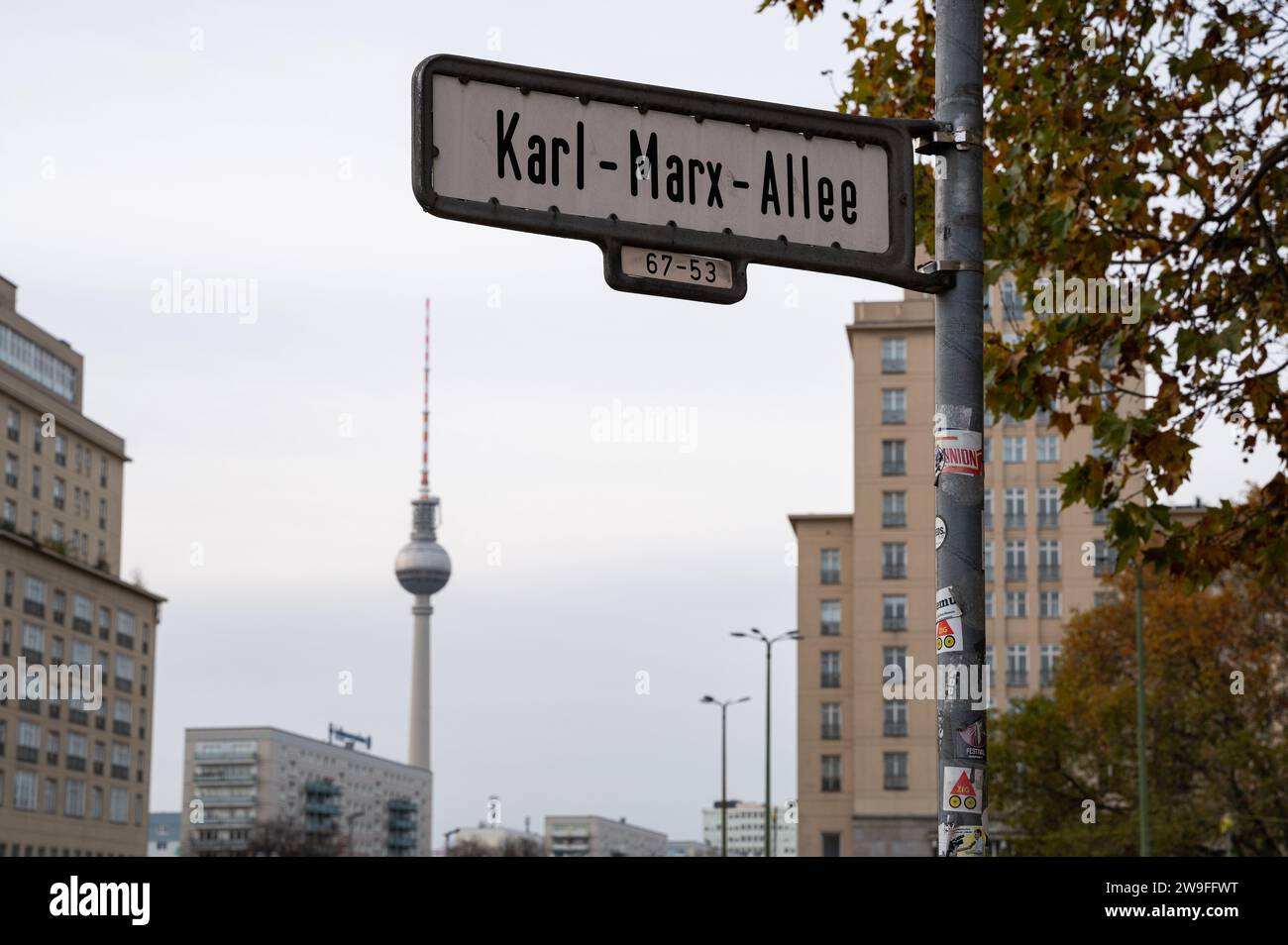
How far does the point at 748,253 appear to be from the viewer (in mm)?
5035

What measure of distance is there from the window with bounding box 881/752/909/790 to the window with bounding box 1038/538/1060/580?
13.7 meters

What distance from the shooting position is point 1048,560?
335ft

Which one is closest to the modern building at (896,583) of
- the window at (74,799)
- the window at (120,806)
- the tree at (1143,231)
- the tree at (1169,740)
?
the tree at (1169,740)

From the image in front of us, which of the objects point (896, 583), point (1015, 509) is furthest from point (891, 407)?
point (896, 583)

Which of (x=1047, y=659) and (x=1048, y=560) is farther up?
(x=1048, y=560)

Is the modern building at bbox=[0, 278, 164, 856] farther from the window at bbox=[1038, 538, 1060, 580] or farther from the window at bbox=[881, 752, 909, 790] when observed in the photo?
the window at bbox=[1038, 538, 1060, 580]

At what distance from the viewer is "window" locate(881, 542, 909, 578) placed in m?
99.2

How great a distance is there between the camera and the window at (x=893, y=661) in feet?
307

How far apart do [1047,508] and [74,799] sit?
58.3 meters

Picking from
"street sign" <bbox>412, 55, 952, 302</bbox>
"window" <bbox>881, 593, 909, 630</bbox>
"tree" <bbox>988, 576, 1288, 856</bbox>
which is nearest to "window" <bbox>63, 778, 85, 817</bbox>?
"window" <bbox>881, 593, 909, 630</bbox>

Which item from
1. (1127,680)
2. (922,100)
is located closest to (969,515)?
(922,100)

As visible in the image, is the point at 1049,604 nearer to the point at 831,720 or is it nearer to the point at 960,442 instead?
the point at 831,720
